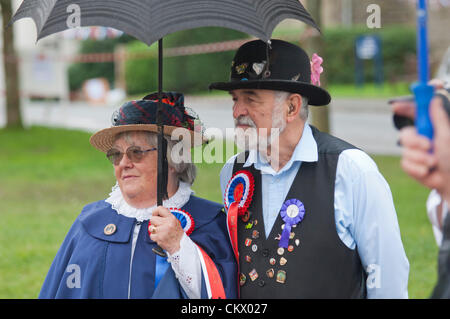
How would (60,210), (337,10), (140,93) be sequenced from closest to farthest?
(60,210), (140,93), (337,10)

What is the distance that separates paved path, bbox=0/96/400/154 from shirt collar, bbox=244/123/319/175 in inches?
349

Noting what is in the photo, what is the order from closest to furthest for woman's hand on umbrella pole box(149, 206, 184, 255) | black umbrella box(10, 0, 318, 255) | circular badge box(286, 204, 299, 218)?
black umbrella box(10, 0, 318, 255) → woman's hand on umbrella pole box(149, 206, 184, 255) → circular badge box(286, 204, 299, 218)

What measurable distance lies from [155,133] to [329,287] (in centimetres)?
106

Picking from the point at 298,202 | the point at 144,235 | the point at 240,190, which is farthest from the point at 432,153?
the point at 144,235

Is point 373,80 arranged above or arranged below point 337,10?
below

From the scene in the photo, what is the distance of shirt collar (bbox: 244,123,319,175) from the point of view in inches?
115

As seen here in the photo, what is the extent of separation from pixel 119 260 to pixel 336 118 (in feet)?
47.0

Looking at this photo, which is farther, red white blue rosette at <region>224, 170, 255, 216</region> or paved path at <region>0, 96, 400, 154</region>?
paved path at <region>0, 96, 400, 154</region>

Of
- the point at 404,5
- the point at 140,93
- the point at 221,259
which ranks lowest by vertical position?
the point at 221,259

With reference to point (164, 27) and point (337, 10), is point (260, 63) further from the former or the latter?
point (337, 10)

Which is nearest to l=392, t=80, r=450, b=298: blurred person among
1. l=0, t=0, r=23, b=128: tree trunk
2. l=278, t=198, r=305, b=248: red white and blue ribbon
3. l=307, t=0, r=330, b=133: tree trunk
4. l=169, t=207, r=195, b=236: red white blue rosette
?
l=278, t=198, r=305, b=248: red white and blue ribbon

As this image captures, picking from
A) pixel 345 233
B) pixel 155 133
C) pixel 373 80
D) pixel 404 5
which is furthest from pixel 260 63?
pixel 404 5

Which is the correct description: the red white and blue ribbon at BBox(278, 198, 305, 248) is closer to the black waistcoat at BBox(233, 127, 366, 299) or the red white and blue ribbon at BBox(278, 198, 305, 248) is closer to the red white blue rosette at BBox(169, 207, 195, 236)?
the black waistcoat at BBox(233, 127, 366, 299)
